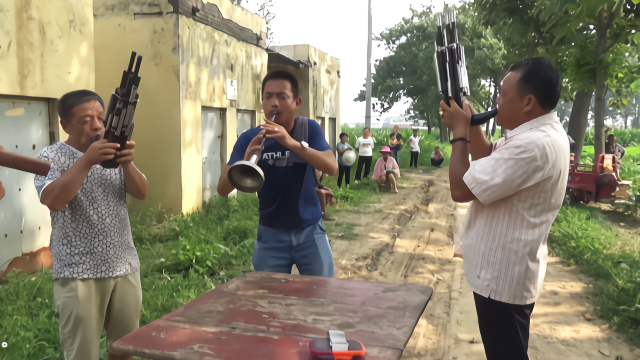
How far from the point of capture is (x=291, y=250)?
2.88 m

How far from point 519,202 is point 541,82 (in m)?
0.51

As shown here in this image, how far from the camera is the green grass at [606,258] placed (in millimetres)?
4406

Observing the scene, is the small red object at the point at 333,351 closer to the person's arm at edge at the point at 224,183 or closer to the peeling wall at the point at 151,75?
the person's arm at edge at the point at 224,183

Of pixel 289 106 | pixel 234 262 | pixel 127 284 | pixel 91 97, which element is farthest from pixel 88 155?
pixel 234 262

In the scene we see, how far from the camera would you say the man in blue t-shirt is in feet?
9.23

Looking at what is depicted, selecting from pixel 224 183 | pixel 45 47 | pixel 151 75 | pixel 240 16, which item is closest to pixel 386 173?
pixel 240 16

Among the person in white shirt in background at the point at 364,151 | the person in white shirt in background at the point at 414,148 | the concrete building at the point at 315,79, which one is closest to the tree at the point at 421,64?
the person in white shirt in background at the point at 414,148

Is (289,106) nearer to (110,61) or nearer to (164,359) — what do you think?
(164,359)

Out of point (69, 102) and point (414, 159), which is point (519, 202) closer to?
point (69, 102)

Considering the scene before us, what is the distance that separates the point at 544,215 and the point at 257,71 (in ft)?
29.2

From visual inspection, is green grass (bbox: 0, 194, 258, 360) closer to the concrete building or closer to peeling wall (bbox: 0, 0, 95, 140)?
peeling wall (bbox: 0, 0, 95, 140)

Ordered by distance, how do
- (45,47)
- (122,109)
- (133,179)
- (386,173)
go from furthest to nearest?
(386,173) → (45,47) → (133,179) → (122,109)

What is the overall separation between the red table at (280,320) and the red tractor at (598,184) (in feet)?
26.9

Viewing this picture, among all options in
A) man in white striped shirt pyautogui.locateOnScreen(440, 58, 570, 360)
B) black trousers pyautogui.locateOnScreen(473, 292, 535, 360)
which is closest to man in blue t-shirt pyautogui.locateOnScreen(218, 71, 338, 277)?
man in white striped shirt pyautogui.locateOnScreen(440, 58, 570, 360)
